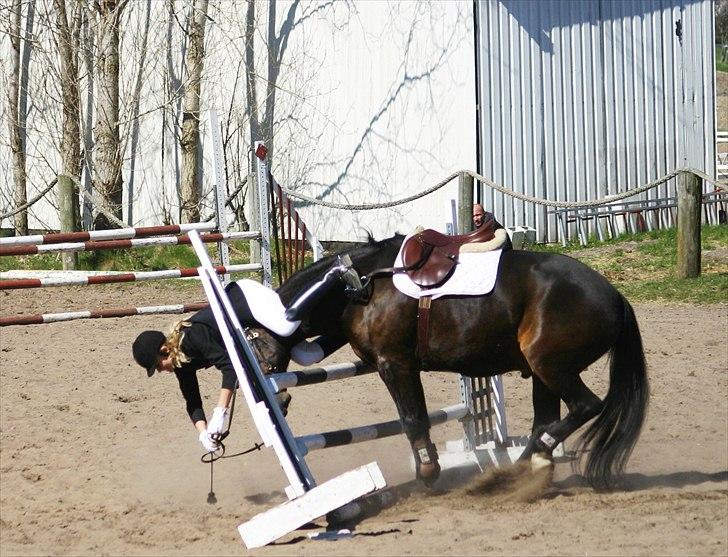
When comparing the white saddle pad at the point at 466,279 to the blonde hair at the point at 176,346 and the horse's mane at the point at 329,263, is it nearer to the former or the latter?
the horse's mane at the point at 329,263

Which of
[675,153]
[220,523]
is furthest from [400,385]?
[675,153]

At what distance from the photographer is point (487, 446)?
6.60m

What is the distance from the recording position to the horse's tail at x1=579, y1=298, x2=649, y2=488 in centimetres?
566

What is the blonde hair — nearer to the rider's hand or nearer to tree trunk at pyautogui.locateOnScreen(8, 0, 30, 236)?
the rider's hand

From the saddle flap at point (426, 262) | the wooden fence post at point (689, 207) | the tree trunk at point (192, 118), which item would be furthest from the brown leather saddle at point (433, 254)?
the tree trunk at point (192, 118)

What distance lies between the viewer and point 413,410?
5.68 metres

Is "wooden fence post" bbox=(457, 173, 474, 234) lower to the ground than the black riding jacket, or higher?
higher

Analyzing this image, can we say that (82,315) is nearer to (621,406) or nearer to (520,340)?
(520,340)

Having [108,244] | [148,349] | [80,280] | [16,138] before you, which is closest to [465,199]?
[108,244]

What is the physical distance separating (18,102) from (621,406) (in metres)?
14.3

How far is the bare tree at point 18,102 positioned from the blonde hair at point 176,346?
40.7 ft

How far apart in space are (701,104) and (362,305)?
10.8 m

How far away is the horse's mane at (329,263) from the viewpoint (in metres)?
5.76

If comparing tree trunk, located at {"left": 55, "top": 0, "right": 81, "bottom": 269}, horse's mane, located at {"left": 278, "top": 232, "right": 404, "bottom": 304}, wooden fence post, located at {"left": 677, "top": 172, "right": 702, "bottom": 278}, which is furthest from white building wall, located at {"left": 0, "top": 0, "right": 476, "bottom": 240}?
horse's mane, located at {"left": 278, "top": 232, "right": 404, "bottom": 304}
